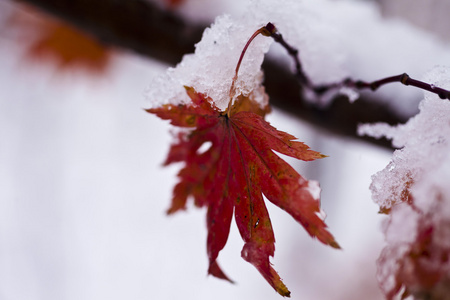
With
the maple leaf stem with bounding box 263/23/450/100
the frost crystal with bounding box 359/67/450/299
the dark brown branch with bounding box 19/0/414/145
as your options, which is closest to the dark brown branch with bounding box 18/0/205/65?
the dark brown branch with bounding box 19/0/414/145

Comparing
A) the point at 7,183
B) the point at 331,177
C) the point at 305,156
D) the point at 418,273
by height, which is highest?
the point at 331,177

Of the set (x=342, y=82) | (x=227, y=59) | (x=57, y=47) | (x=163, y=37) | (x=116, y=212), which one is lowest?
(x=227, y=59)

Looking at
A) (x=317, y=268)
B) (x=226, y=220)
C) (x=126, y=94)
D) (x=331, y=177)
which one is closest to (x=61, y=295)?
(x=126, y=94)

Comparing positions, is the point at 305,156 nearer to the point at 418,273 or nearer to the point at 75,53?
the point at 418,273

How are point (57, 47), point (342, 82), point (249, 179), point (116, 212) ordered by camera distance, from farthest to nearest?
point (116, 212), point (57, 47), point (342, 82), point (249, 179)

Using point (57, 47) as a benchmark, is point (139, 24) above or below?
below

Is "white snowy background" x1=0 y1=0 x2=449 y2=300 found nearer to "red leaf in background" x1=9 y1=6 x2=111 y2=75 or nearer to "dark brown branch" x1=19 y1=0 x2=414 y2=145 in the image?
"red leaf in background" x1=9 y1=6 x2=111 y2=75

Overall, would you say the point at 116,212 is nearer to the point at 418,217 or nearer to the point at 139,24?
the point at 139,24

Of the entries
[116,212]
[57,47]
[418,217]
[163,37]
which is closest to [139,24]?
[163,37]
